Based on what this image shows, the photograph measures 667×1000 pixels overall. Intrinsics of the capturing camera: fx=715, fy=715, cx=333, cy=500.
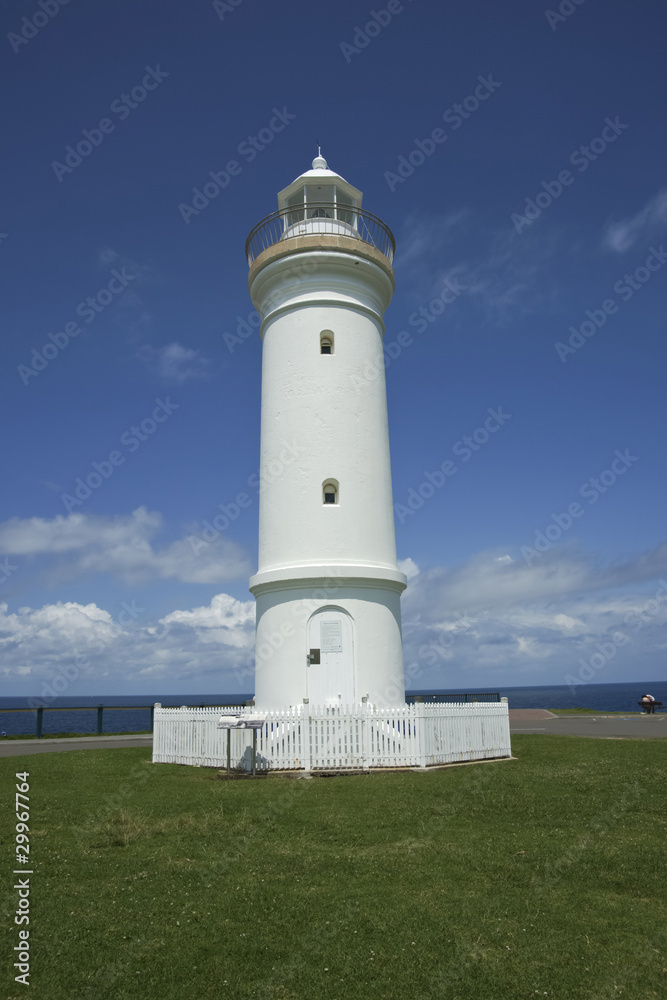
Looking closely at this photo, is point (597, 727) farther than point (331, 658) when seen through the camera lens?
Yes

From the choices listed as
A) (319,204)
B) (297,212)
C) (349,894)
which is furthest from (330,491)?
(349,894)

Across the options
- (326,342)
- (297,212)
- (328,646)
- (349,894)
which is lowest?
(349,894)

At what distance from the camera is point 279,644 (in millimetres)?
16672

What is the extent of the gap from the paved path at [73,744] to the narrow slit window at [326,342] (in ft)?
40.4

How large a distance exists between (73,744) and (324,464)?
12362 mm

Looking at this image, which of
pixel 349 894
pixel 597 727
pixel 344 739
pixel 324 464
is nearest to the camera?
pixel 349 894

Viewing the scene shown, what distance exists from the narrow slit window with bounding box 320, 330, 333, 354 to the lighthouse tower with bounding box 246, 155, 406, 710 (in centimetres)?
3

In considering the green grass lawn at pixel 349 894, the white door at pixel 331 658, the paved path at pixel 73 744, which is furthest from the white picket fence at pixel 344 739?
the paved path at pixel 73 744

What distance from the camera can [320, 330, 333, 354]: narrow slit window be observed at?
18.6m

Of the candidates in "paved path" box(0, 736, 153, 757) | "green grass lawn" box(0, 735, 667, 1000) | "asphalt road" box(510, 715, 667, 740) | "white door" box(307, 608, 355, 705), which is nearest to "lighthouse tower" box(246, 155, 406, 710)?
"white door" box(307, 608, 355, 705)

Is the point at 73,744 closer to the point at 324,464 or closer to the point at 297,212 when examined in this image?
the point at 324,464

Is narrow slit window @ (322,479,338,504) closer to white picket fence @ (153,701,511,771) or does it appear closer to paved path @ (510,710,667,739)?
white picket fence @ (153,701,511,771)

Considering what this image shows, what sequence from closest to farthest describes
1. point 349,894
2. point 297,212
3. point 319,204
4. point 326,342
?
point 349,894 < point 326,342 < point 319,204 < point 297,212

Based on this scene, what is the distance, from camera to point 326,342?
736 inches
